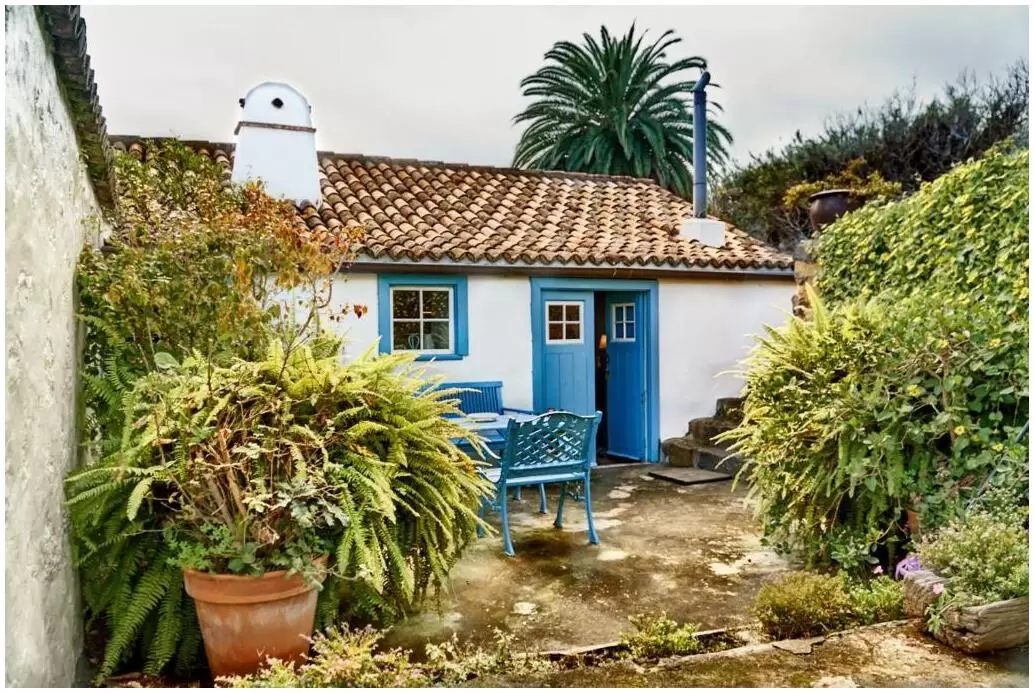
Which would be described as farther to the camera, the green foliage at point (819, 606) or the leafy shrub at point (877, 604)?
the leafy shrub at point (877, 604)

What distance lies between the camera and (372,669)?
9.51 feet

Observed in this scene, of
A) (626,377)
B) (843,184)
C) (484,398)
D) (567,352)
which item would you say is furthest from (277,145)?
(843,184)

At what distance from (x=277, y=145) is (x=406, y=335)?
2.66 meters

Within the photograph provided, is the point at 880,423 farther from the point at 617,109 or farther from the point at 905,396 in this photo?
the point at 617,109

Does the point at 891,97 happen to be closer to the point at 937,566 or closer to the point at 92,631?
the point at 937,566

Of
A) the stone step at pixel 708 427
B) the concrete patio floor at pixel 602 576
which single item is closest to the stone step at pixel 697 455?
the stone step at pixel 708 427

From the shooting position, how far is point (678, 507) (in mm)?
6594

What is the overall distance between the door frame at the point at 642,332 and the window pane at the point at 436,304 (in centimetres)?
98

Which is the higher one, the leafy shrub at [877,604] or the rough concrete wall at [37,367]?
the rough concrete wall at [37,367]

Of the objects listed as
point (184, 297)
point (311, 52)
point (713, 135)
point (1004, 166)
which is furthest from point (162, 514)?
point (713, 135)

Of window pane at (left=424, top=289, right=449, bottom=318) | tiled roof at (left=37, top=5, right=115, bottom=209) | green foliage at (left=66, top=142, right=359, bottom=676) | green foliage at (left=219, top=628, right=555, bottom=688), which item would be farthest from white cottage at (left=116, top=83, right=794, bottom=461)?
green foliage at (left=219, top=628, right=555, bottom=688)

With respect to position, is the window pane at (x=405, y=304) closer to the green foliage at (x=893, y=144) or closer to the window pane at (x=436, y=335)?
the window pane at (x=436, y=335)

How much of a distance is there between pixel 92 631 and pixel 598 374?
699 cm

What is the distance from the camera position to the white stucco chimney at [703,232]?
9.63 meters
